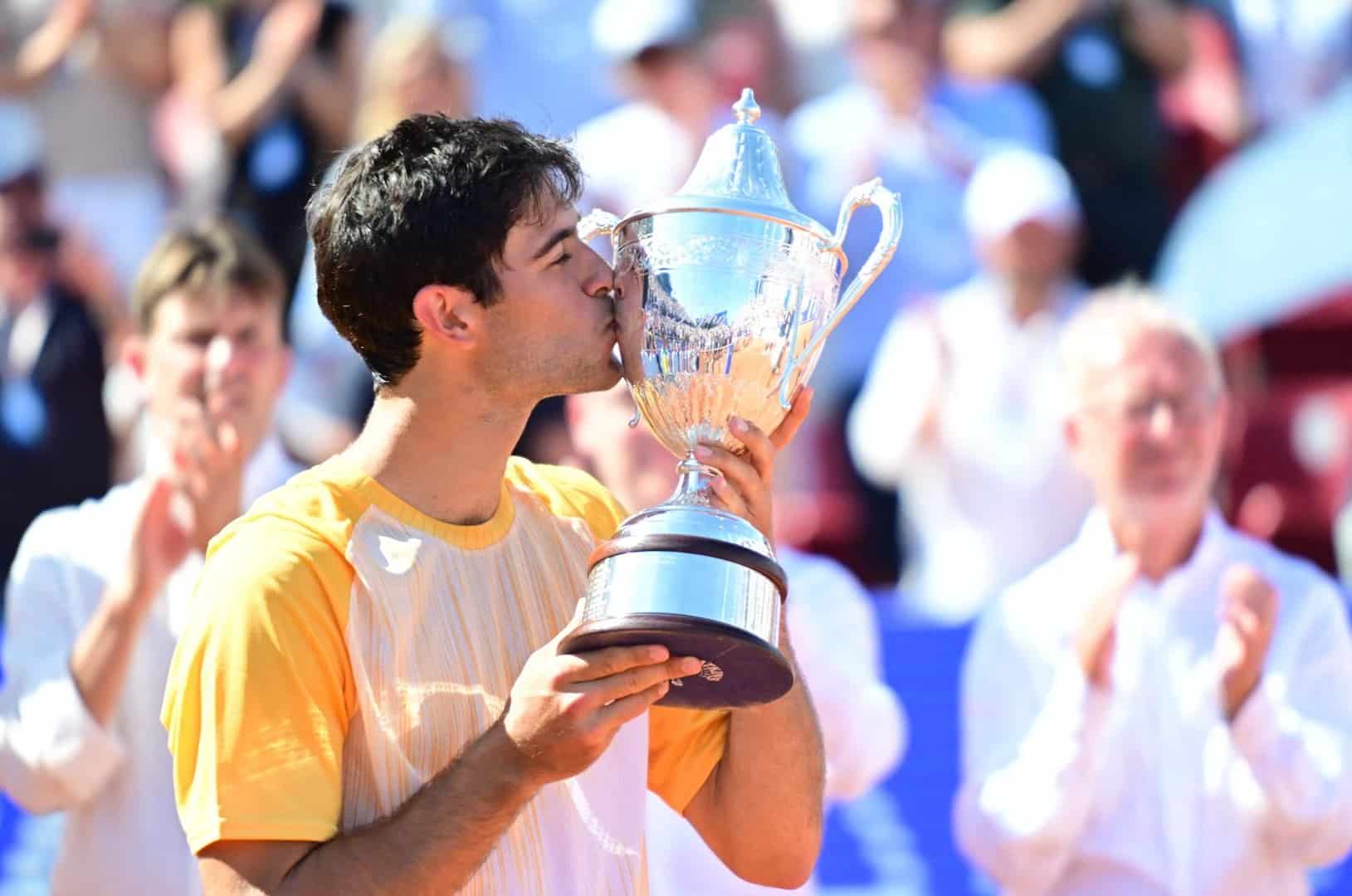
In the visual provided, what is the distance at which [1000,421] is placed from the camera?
6.64 m

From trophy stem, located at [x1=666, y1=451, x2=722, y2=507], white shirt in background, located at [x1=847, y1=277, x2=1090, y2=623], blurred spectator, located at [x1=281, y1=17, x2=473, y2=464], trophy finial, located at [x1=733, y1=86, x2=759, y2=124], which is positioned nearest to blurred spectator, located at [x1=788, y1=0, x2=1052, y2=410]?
white shirt in background, located at [x1=847, y1=277, x2=1090, y2=623]

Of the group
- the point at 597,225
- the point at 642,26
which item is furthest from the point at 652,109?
the point at 597,225

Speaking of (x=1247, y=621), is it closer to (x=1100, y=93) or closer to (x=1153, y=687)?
(x=1153, y=687)

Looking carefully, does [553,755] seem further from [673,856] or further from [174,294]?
[174,294]

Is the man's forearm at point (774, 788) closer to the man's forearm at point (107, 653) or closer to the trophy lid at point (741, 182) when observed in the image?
the trophy lid at point (741, 182)

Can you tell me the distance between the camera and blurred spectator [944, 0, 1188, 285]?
723 cm

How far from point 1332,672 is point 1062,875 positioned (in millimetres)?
793

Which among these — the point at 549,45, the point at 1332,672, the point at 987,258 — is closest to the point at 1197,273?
the point at 987,258

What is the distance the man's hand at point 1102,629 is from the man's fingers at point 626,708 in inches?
87.9

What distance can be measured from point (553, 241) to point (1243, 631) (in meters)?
2.17

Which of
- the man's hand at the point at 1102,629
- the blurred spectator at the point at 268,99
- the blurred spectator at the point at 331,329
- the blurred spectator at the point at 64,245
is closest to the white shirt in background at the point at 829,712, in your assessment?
the man's hand at the point at 1102,629

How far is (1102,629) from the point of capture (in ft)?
14.4

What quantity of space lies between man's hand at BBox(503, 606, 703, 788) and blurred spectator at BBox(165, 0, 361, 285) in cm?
467

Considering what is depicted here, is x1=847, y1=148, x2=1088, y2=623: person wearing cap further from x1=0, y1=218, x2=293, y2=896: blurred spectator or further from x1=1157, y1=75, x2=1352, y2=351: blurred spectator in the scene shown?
x1=0, y1=218, x2=293, y2=896: blurred spectator
